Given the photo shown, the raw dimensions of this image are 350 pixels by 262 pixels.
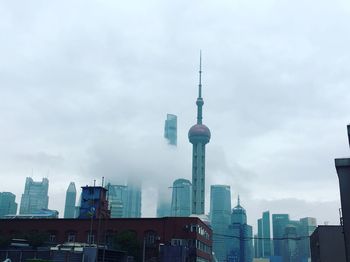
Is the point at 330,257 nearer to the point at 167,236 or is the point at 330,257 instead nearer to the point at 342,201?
the point at 342,201

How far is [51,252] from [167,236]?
37.9 meters

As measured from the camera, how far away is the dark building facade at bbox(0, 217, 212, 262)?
8488cm

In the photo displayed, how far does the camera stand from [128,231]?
84938mm

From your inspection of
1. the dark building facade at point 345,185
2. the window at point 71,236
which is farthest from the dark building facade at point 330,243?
the window at point 71,236

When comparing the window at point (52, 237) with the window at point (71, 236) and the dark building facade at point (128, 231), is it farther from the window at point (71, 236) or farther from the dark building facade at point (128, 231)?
the window at point (71, 236)

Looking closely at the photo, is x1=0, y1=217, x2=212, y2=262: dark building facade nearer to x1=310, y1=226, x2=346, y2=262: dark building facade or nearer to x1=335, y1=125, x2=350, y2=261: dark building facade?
x1=310, y1=226, x2=346, y2=262: dark building facade

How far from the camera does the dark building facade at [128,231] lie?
278 ft

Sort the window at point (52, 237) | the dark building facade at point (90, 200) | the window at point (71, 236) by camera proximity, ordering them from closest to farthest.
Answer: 1. the window at point (71, 236)
2. the window at point (52, 237)
3. the dark building facade at point (90, 200)

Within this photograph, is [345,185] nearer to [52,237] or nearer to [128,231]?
[128,231]

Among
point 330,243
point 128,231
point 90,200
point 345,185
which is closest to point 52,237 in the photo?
point 90,200

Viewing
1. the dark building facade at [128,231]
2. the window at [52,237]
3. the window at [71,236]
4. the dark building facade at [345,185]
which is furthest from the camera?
the window at [52,237]

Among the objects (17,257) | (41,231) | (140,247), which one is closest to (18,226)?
(41,231)

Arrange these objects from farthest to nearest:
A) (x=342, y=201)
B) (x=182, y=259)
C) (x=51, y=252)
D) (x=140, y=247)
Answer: (x=140, y=247) → (x=182, y=259) → (x=51, y=252) → (x=342, y=201)

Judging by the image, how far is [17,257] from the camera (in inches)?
2028
